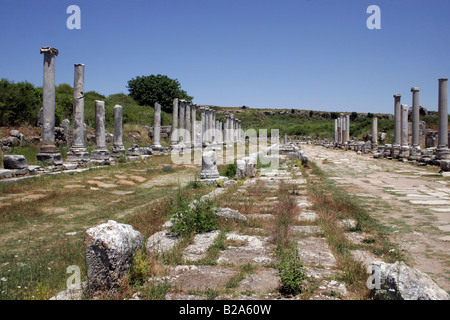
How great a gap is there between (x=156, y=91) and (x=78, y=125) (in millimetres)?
33880

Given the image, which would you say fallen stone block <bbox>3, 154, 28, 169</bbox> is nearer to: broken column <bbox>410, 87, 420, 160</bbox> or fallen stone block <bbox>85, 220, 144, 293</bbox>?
fallen stone block <bbox>85, 220, 144, 293</bbox>

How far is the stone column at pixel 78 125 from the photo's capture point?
1454 cm

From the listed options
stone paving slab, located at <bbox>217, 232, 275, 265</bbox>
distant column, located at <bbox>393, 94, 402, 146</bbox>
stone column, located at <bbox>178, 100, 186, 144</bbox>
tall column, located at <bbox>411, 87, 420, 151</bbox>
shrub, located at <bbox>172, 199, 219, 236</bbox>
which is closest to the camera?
stone paving slab, located at <bbox>217, 232, 275, 265</bbox>

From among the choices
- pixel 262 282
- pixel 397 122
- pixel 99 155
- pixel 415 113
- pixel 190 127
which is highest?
pixel 415 113

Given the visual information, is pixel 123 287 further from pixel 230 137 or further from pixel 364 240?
pixel 230 137

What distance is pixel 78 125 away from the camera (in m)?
15.2

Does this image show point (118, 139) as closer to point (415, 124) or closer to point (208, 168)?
point (208, 168)

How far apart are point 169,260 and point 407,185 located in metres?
9.29

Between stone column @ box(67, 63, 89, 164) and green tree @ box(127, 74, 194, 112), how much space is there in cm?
3213

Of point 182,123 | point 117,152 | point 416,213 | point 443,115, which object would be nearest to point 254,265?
point 416,213

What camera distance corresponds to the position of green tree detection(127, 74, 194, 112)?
157 feet

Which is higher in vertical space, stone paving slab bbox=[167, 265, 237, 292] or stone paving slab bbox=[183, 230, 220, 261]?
stone paving slab bbox=[183, 230, 220, 261]

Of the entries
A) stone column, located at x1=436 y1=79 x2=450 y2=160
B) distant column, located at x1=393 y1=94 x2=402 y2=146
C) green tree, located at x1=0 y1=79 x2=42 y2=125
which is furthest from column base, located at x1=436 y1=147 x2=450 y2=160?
green tree, located at x1=0 y1=79 x2=42 y2=125
